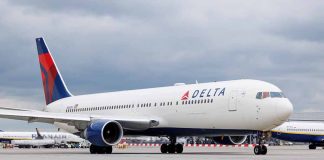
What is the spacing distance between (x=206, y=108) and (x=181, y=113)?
2022 mm

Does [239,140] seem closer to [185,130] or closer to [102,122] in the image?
[185,130]

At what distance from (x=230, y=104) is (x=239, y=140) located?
5788mm

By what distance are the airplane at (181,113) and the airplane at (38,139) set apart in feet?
158

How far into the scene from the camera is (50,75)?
45.0m

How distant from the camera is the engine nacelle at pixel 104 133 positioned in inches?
1224

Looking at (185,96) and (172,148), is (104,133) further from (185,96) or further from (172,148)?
(185,96)

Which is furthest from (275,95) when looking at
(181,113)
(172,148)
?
(172,148)

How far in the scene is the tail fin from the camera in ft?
147

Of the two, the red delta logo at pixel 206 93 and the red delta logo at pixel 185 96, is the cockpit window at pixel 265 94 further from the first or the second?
the red delta logo at pixel 185 96

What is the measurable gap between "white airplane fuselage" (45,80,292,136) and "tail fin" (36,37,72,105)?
7255 mm

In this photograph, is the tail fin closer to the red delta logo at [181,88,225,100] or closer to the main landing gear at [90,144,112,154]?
the main landing gear at [90,144,112,154]

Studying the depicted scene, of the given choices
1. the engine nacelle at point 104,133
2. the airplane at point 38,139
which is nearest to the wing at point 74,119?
the engine nacelle at point 104,133

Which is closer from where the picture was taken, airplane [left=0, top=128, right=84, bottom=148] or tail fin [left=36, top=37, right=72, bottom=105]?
tail fin [left=36, top=37, right=72, bottom=105]

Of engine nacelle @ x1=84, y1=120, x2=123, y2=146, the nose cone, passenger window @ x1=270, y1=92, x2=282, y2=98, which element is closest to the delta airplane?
engine nacelle @ x1=84, y1=120, x2=123, y2=146
